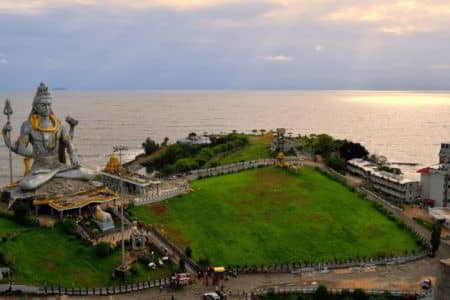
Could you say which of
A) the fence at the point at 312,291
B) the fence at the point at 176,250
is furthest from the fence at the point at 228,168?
the fence at the point at 312,291

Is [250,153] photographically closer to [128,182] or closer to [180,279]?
[128,182]

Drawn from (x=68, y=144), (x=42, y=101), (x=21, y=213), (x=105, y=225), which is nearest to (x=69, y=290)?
(x=105, y=225)

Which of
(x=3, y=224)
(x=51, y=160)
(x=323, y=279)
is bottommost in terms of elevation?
(x=323, y=279)

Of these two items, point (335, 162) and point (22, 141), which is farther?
point (335, 162)

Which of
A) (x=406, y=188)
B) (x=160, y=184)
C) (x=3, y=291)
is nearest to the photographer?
(x=3, y=291)

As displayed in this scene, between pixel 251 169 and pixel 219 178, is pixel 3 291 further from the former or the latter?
pixel 251 169

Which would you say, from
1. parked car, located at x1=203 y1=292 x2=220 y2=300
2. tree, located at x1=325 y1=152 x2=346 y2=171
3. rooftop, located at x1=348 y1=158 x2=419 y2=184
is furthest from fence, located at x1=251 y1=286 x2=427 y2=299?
tree, located at x1=325 y1=152 x2=346 y2=171

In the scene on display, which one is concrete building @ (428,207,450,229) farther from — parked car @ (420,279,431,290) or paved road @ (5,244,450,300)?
parked car @ (420,279,431,290)

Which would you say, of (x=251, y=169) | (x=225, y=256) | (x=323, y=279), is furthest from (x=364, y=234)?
(x=251, y=169)
